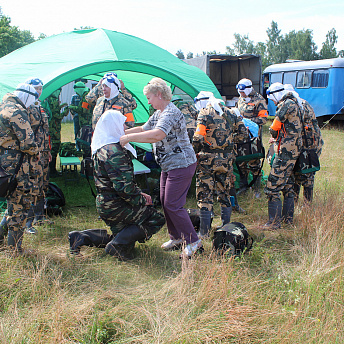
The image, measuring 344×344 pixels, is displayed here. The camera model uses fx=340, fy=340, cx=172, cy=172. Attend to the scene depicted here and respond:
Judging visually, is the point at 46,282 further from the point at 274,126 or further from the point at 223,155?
the point at 274,126

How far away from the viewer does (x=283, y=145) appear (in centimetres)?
429

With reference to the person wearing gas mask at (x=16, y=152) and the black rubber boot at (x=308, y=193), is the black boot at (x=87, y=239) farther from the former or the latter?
the black rubber boot at (x=308, y=193)

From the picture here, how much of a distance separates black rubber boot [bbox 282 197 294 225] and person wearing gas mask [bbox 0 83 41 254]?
3207mm

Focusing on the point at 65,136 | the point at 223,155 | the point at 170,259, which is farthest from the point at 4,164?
the point at 65,136

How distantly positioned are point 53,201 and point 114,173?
234 centimetres

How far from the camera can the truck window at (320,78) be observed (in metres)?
13.9

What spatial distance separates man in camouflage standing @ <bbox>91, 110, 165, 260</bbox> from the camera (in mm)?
3135

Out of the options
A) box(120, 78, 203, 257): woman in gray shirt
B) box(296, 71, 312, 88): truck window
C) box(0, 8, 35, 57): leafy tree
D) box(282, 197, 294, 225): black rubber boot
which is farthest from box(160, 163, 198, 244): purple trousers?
box(0, 8, 35, 57): leafy tree

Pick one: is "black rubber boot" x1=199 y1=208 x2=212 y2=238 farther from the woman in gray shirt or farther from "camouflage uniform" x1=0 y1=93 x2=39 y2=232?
"camouflage uniform" x1=0 y1=93 x2=39 y2=232

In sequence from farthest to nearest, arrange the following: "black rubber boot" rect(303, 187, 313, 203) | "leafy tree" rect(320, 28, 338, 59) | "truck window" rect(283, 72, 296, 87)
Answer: "leafy tree" rect(320, 28, 338, 59) → "truck window" rect(283, 72, 296, 87) → "black rubber boot" rect(303, 187, 313, 203)

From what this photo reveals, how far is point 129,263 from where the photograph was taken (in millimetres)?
3508

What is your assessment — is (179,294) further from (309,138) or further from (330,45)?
(330,45)

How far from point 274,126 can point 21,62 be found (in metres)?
4.46

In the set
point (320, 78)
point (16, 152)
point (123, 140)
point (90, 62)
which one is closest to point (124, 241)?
point (123, 140)
